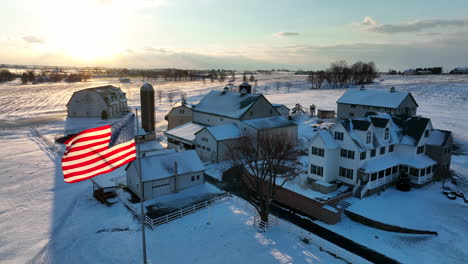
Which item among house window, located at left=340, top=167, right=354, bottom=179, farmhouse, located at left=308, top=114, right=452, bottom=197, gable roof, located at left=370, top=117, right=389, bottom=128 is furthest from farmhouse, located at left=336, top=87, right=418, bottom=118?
house window, located at left=340, top=167, right=354, bottom=179

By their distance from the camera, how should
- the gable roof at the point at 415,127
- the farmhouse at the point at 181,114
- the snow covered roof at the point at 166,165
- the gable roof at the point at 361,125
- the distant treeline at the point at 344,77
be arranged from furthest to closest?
the distant treeline at the point at 344,77
the farmhouse at the point at 181,114
the gable roof at the point at 415,127
the gable roof at the point at 361,125
the snow covered roof at the point at 166,165

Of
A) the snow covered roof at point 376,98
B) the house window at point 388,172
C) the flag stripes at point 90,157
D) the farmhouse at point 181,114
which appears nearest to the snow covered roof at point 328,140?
the house window at point 388,172

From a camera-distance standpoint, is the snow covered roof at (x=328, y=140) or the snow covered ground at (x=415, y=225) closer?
the snow covered ground at (x=415, y=225)

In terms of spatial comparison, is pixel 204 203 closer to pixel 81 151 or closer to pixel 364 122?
pixel 81 151

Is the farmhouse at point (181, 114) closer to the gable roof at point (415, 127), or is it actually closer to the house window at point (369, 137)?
the house window at point (369, 137)

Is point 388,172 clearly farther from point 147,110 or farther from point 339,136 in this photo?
point 147,110

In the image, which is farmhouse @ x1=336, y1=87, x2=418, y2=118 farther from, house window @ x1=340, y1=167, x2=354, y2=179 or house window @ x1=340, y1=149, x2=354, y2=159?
house window @ x1=340, y1=167, x2=354, y2=179
